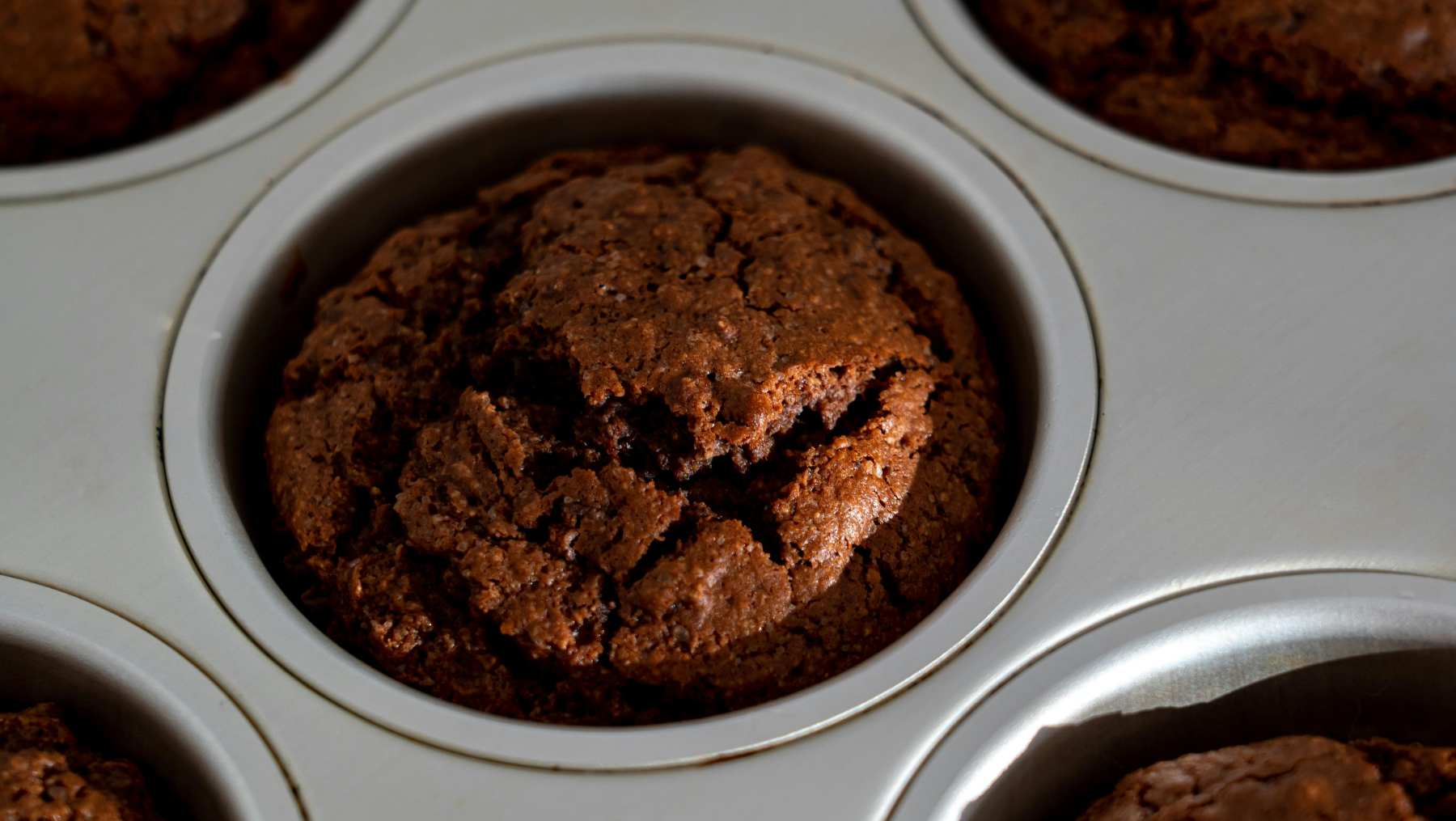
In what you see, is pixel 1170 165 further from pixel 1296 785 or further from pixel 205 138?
pixel 205 138

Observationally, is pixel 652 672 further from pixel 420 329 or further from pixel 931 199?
pixel 931 199

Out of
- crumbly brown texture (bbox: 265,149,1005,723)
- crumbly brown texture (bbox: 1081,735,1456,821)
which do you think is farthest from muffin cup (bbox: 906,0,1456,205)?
crumbly brown texture (bbox: 1081,735,1456,821)

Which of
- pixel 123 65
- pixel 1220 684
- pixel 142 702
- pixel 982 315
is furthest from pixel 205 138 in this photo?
pixel 1220 684

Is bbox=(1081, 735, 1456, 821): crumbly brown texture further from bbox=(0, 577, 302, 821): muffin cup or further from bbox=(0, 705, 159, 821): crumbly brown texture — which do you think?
→ bbox=(0, 705, 159, 821): crumbly brown texture

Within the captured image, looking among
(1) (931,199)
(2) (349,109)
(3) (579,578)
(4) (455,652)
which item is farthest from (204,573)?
(1) (931,199)

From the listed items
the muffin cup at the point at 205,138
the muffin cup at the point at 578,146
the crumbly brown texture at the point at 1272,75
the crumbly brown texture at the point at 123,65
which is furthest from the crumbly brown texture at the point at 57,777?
the crumbly brown texture at the point at 1272,75

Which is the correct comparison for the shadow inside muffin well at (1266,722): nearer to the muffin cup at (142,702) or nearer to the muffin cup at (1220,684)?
the muffin cup at (1220,684)
